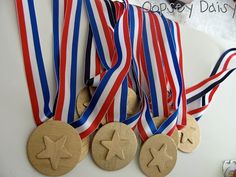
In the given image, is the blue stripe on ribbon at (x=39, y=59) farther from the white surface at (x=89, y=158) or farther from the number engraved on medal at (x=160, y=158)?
the number engraved on medal at (x=160, y=158)

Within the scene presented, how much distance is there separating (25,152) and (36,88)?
0.30 feet

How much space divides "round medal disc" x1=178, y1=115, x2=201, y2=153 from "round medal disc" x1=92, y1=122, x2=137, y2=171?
11 centimetres

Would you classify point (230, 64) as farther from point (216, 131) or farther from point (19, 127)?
point (19, 127)

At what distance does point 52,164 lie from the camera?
1.40 ft

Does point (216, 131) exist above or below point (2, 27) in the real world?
below

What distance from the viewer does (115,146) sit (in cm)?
46

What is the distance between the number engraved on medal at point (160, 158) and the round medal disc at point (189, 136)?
4 centimetres

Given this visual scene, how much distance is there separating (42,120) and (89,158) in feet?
0.30

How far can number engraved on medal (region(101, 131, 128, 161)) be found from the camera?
0.45m

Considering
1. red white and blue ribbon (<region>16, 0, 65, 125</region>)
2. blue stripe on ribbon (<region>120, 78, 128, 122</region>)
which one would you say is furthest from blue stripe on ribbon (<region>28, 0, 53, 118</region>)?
blue stripe on ribbon (<region>120, 78, 128, 122</region>)

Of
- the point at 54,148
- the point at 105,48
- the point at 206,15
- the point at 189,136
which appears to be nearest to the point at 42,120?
the point at 54,148

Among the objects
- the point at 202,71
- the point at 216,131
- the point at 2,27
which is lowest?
the point at 216,131

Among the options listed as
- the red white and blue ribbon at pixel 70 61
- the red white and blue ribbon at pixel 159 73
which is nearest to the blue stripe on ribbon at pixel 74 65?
the red white and blue ribbon at pixel 70 61

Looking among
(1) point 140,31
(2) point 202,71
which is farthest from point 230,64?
(1) point 140,31
